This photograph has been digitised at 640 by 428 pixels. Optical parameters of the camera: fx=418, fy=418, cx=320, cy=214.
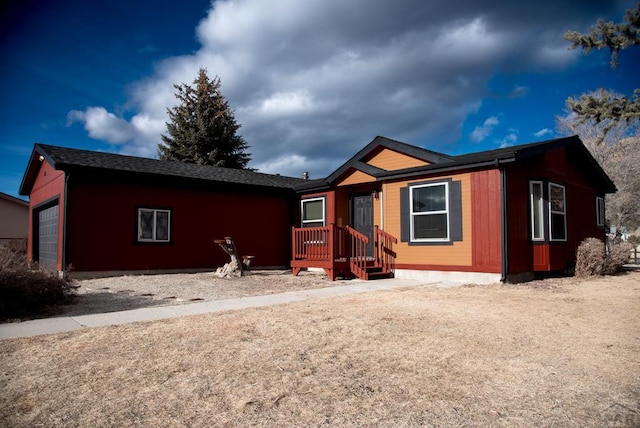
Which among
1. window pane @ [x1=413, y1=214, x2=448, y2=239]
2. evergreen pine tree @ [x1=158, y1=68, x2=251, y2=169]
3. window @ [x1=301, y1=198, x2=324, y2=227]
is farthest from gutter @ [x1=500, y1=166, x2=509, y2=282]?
evergreen pine tree @ [x1=158, y1=68, x2=251, y2=169]

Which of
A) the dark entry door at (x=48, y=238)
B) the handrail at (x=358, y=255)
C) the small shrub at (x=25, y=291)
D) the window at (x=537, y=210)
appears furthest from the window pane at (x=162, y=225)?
the window at (x=537, y=210)

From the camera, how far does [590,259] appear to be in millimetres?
11016

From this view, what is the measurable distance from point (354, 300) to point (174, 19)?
7.97 metres

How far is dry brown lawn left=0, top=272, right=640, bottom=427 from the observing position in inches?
109

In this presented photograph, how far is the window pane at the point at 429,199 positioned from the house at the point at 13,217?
21.4 meters

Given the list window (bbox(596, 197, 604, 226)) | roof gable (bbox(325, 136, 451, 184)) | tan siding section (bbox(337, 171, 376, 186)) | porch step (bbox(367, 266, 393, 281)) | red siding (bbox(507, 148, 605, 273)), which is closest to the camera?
red siding (bbox(507, 148, 605, 273))

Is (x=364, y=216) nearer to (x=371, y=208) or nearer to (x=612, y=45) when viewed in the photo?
(x=371, y=208)

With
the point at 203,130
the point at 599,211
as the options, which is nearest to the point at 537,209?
the point at 599,211

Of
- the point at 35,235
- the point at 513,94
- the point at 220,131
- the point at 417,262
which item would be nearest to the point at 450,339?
the point at 417,262

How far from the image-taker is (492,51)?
37.6 feet

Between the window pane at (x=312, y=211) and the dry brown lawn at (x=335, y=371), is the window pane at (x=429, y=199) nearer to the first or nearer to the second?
the window pane at (x=312, y=211)

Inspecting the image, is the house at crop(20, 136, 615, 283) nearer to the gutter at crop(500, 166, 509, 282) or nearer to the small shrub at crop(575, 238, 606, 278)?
the gutter at crop(500, 166, 509, 282)

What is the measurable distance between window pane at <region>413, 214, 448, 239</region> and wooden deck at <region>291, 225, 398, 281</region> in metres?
0.71

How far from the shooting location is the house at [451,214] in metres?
9.68
